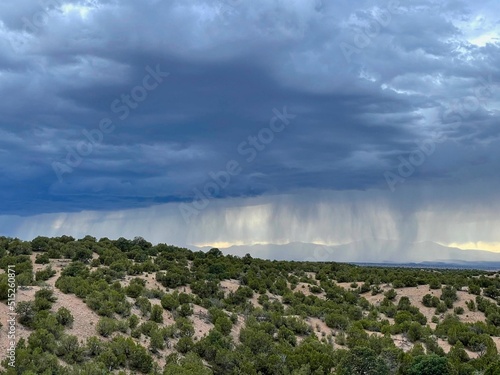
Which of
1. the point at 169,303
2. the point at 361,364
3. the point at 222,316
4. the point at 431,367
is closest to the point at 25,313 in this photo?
the point at 169,303

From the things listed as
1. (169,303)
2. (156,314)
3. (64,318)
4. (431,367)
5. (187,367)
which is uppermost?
(169,303)

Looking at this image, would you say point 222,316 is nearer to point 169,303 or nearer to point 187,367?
point 169,303

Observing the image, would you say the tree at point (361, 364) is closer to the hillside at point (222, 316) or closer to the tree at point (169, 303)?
the hillside at point (222, 316)

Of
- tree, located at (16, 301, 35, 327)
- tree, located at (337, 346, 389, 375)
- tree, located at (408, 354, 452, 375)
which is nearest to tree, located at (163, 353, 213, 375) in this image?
tree, located at (337, 346, 389, 375)

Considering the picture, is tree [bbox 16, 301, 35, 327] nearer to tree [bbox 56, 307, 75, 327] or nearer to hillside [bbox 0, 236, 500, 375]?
hillside [bbox 0, 236, 500, 375]

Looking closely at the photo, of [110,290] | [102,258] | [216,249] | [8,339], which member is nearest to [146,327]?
[110,290]

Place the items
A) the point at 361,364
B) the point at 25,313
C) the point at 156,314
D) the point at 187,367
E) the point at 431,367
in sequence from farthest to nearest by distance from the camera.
Answer: the point at 156,314, the point at 431,367, the point at 361,364, the point at 25,313, the point at 187,367

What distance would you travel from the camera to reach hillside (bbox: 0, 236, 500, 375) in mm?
36188

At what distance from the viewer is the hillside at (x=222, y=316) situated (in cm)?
3619

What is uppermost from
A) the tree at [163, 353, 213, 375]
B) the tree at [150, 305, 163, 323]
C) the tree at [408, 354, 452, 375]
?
the tree at [150, 305, 163, 323]

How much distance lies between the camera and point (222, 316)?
46938 millimetres

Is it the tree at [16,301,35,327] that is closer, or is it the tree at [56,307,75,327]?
the tree at [16,301,35,327]

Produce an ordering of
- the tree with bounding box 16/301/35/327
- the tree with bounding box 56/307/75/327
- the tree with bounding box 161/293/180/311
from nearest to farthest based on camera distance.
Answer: the tree with bounding box 16/301/35/327, the tree with bounding box 56/307/75/327, the tree with bounding box 161/293/180/311

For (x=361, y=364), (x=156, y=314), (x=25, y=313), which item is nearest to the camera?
(x=25, y=313)
